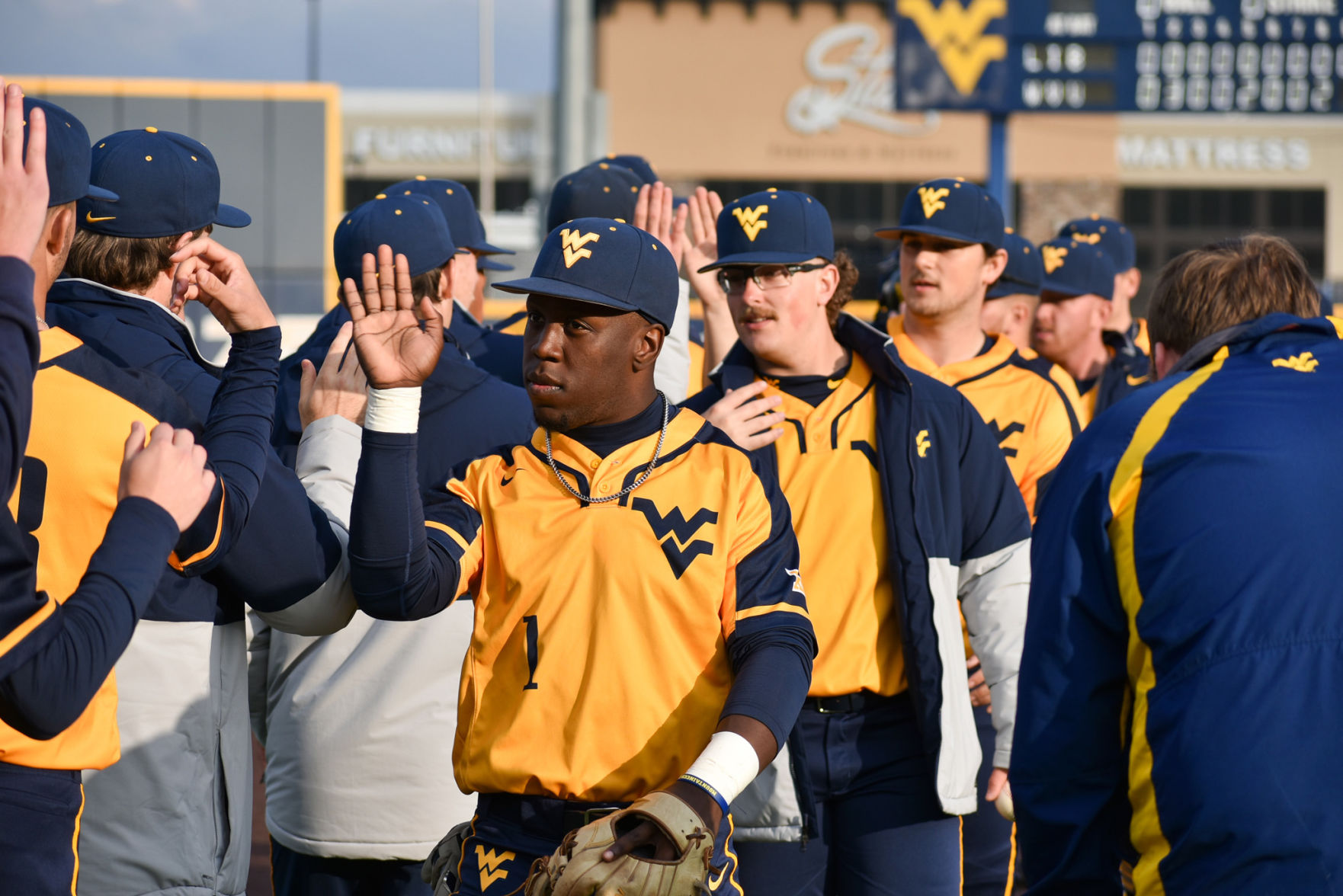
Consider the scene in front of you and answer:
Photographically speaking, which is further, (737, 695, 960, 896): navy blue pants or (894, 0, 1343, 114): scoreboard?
(894, 0, 1343, 114): scoreboard

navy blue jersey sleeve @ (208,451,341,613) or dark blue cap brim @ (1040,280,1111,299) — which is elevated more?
dark blue cap brim @ (1040,280,1111,299)

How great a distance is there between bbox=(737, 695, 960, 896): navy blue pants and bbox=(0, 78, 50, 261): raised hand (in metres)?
2.27

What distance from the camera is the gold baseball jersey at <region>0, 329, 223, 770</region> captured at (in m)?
2.29

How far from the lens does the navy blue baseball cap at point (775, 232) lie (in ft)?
12.6

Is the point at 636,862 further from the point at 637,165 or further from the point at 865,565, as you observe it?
the point at 637,165

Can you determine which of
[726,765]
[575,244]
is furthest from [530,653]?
[575,244]

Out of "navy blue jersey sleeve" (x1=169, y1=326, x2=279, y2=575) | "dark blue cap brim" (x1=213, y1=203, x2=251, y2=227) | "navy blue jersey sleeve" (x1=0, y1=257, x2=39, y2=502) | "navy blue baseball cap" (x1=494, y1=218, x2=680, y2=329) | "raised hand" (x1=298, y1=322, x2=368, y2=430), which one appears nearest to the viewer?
"navy blue jersey sleeve" (x1=0, y1=257, x2=39, y2=502)

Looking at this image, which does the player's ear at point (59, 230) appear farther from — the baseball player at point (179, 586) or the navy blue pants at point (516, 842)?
the navy blue pants at point (516, 842)

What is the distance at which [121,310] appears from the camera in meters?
2.89

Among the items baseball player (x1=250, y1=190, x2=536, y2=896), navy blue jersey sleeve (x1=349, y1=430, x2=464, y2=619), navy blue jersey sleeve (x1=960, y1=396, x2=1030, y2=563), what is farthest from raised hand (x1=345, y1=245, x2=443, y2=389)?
navy blue jersey sleeve (x1=960, y1=396, x2=1030, y2=563)

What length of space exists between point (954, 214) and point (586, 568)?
2.82 m

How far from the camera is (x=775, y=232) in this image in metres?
3.85

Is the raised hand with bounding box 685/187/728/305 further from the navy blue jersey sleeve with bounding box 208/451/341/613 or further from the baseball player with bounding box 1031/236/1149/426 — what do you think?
the baseball player with bounding box 1031/236/1149/426

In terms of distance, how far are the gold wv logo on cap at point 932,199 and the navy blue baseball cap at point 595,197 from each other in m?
1.07
